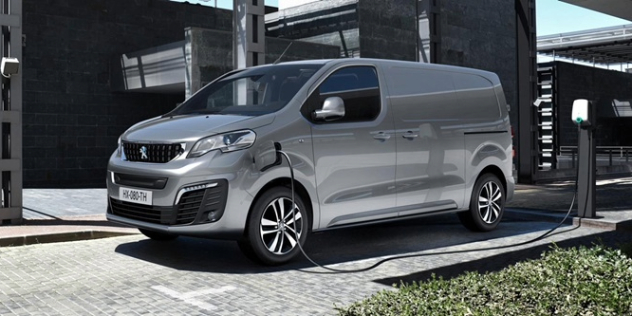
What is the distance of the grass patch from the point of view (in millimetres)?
4039

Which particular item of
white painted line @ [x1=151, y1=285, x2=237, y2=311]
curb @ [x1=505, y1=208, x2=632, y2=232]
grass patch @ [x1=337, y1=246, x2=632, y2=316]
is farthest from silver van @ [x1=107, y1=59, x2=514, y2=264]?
grass patch @ [x1=337, y1=246, x2=632, y2=316]

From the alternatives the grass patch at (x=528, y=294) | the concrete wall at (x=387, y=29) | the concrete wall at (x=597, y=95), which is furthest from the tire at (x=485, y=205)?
the concrete wall at (x=597, y=95)

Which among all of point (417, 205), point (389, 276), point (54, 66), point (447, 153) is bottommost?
point (389, 276)

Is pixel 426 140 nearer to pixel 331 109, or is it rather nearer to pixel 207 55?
pixel 331 109

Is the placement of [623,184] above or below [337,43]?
below

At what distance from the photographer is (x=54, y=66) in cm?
2111

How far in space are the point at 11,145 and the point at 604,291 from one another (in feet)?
26.3

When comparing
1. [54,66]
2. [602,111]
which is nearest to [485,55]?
[54,66]

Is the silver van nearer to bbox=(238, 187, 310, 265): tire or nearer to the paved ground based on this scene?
bbox=(238, 187, 310, 265): tire

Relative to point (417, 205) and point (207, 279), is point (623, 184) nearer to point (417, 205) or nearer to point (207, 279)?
point (417, 205)

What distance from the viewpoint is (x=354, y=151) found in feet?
25.1

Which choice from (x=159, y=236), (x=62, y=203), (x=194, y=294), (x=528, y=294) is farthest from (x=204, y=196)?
(x=62, y=203)

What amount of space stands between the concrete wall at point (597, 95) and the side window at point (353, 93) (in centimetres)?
2848

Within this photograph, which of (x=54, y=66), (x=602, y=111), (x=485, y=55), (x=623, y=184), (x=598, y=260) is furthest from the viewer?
(x=602, y=111)
